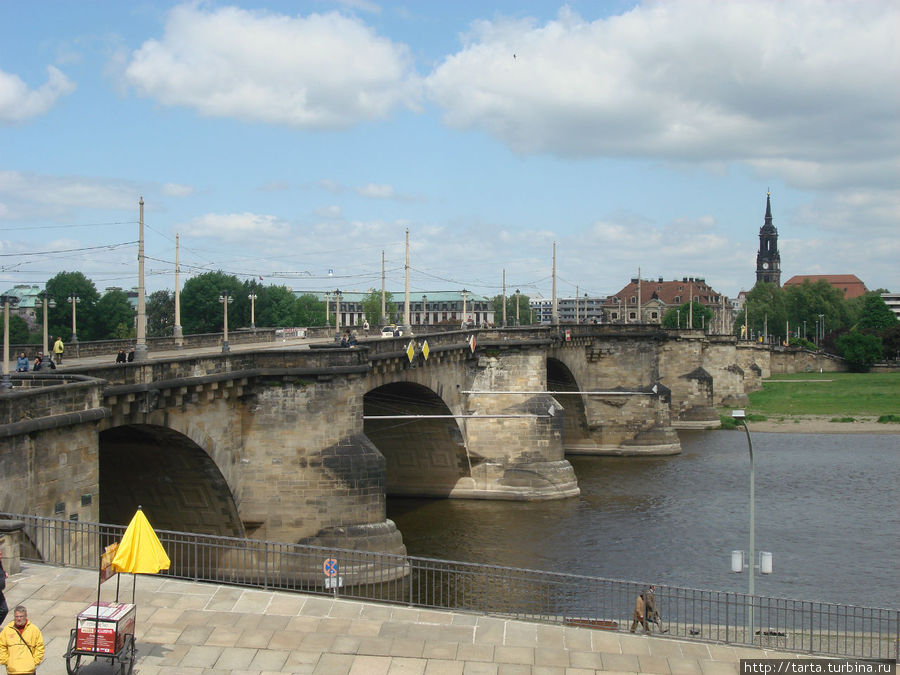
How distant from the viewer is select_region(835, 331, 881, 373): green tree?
5300 inches

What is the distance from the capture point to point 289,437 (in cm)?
2947

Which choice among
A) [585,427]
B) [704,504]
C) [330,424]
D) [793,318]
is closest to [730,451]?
[585,427]

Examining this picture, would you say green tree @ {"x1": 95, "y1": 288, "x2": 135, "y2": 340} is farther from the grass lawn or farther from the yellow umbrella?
the yellow umbrella

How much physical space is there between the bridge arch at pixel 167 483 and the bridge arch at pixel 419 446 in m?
15.6

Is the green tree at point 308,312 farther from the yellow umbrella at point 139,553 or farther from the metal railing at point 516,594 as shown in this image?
the yellow umbrella at point 139,553

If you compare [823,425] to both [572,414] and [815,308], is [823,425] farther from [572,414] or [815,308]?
[815,308]

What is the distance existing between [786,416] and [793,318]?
321 feet

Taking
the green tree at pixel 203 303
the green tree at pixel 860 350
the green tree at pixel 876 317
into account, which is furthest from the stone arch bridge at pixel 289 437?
the green tree at pixel 876 317

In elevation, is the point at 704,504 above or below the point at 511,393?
below

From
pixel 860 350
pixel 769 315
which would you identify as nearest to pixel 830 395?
pixel 860 350

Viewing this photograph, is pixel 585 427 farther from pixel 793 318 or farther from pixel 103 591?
pixel 793 318

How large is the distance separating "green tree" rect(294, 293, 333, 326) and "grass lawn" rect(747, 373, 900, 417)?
178 feet

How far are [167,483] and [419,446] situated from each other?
19471mm

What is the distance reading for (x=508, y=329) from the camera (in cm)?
4941
